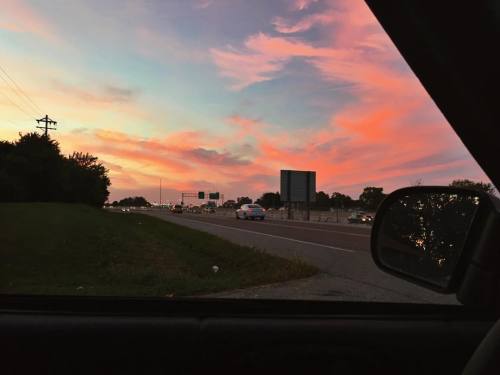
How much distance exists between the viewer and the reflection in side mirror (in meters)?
1.88

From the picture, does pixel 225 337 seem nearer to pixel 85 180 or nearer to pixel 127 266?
pixel 127 266

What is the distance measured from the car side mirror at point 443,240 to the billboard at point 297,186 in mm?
60558

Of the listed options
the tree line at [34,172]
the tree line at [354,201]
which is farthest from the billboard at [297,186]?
the tree line at [34,172]

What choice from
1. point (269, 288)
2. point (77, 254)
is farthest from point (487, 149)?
point (77, 254)

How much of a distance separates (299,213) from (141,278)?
61866mm

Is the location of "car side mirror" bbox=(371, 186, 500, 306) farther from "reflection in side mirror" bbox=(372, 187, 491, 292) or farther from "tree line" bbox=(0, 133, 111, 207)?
"tree line" bbox=(0, 133, 111, 207)

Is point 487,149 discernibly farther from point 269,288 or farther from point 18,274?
point 18,274

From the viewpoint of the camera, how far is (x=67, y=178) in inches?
3755

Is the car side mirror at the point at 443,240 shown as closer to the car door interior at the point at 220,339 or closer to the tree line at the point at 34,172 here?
the car door interior at the point at 220,339

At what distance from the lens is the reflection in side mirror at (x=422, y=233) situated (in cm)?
188

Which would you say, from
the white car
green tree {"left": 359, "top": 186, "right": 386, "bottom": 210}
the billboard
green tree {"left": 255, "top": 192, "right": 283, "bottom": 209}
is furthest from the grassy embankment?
green tree {"left": 255, "top": 192, "right": 283, "bottom": 209}

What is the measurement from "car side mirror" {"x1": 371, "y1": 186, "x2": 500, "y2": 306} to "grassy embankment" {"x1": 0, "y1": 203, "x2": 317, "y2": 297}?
7466 millimetres

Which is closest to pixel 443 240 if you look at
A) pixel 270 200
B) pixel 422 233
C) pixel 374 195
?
pixel 422 233

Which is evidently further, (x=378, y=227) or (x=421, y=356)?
(x=421, y=356)
